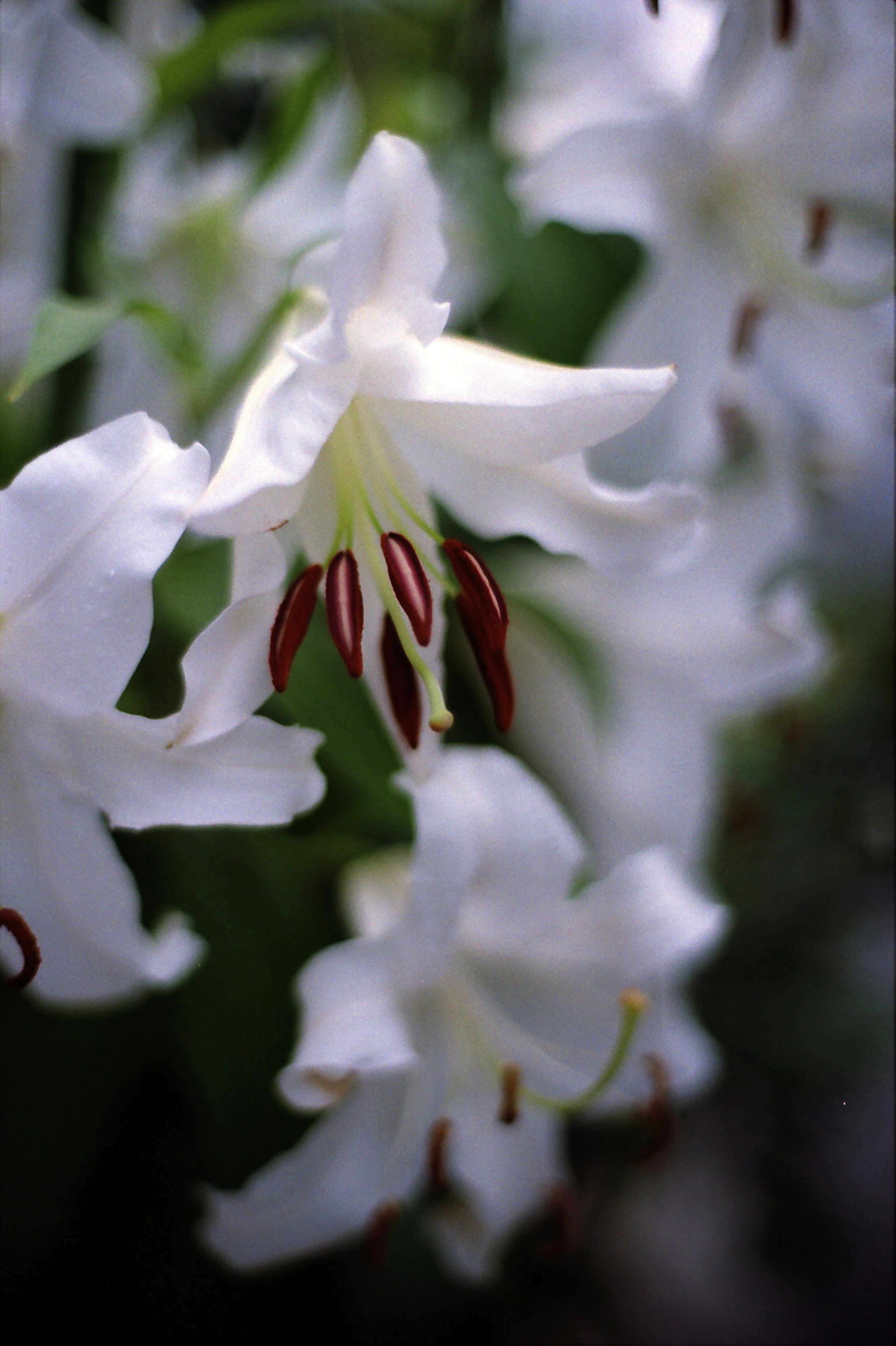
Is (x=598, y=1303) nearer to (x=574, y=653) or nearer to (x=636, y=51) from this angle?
(x=574, y=653)

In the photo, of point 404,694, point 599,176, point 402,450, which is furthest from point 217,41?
point 404,694

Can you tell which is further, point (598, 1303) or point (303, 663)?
point (598, 1303)

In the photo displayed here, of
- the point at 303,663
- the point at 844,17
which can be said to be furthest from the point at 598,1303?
the point at 844,17

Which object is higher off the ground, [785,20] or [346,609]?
[785,20]

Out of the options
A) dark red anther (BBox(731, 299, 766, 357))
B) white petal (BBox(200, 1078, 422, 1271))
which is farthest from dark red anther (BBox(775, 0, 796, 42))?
white petal (BBox(200, 1078, 422, 1271))

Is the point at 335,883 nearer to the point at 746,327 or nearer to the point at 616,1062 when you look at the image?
the point at 616,1062

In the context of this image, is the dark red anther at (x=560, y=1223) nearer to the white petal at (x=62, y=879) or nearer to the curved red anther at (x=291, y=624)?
the white petal at (x=62, y=879)
